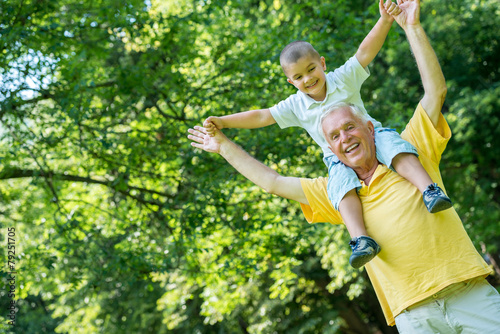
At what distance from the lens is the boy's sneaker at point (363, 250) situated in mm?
1990

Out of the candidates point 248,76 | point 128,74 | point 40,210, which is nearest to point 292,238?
point 248,76

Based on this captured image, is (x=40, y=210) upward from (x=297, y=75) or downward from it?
upward

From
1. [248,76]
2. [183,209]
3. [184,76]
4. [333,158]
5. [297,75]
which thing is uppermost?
[184,76]

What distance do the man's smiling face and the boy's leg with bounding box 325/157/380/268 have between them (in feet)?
0.19

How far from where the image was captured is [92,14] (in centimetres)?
676

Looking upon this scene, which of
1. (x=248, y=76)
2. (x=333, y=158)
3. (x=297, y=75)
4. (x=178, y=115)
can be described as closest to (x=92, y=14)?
(x=178, y=115)

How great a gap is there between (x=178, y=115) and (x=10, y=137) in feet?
6.64

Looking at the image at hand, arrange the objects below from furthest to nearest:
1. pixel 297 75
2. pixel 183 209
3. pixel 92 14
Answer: pixel 92 14 → pixel 183 209 → pixel 297 75

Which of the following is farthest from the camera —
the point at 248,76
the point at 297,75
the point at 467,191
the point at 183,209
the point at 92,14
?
the point at 467,191

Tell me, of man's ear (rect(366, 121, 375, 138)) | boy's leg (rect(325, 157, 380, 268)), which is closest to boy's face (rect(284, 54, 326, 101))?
man's ear (rect(366, 121, 375, 138))

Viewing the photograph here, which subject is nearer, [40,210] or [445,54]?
[40,210]

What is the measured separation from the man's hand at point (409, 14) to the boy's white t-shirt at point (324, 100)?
53 centimetres

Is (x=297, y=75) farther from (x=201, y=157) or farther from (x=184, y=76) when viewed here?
(x=184, y=76)

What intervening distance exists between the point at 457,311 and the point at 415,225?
1.16 feet
